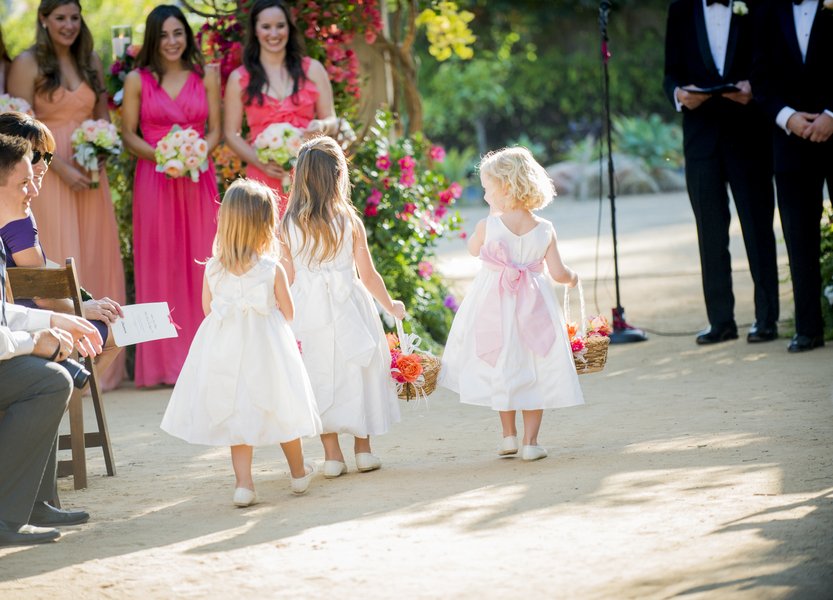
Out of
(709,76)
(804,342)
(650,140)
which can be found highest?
(650,140)

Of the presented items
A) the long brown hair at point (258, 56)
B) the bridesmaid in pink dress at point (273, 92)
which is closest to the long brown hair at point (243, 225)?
the bridesmaid in pink dress at point (273, 92)

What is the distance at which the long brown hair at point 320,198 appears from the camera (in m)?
5.34

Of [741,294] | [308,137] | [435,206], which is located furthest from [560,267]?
[741,294]

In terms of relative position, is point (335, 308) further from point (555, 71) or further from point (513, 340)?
point (555, 71)

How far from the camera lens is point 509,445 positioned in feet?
18.0

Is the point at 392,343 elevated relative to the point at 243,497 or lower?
elevated

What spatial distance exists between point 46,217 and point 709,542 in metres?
5.32

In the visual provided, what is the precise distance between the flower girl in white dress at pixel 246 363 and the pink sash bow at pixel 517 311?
0.89 m

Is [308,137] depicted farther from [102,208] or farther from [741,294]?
[741,294]

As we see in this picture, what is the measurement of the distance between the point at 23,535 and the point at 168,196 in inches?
153

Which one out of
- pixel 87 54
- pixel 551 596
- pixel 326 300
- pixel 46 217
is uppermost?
pixel 87 54

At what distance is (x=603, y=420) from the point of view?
20.5 feet

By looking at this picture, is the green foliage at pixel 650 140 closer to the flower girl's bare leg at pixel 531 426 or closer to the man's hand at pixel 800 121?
the man's hand at pixel 800 121

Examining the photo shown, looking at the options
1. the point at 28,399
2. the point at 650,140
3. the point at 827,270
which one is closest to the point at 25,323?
the point at 28,399
